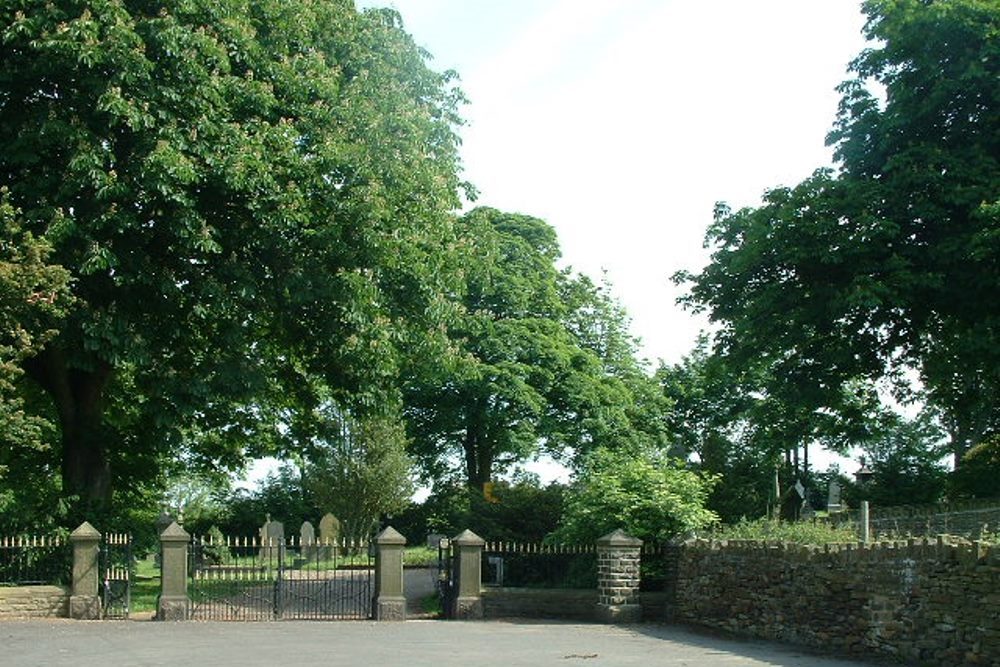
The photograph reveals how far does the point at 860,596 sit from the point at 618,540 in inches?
261

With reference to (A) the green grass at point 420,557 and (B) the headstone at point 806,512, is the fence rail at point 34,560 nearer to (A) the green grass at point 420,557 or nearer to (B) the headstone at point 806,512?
(B) the headstone at point 806,512

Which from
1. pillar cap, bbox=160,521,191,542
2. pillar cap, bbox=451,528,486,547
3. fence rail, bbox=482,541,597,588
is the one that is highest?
pillar cap, bbox=160,521,191,542

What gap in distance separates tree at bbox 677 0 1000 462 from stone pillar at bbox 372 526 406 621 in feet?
33.7

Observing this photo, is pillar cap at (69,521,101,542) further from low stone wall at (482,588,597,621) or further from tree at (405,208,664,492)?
tree at (405,208,664,492)

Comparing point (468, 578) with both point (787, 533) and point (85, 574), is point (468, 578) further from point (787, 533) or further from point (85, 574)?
point (85, 574)

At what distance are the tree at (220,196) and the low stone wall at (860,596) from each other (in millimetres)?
8115

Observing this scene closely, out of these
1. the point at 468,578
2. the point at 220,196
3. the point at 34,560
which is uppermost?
the point at 220,196

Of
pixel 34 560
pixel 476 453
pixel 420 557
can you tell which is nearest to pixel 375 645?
pixel 34 560

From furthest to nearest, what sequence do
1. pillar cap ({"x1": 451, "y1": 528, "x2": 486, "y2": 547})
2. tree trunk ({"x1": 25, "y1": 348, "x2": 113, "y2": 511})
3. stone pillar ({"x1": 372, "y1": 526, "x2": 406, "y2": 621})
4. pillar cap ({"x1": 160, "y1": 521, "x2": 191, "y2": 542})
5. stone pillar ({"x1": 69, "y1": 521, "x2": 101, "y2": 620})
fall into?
tree trunk ({"x1": 25, "y1": 348, "x2": 113, "y2": 511}), pillar cap ({"x1": 451, "y1": 528, "x2": 486, "y2": 547}), stone pillar ({"x1": 372, "y1": 526, "x2": 406, "y2": 621}), pillar cap ({"x1": 160, "y1": 521, "x2": 191, "y2": 542}), stone pillar ({"x1": 69, "y1": 521, "x2": 101, "y2": 620})

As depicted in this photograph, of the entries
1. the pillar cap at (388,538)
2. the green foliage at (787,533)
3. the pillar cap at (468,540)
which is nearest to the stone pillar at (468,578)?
the pillar cap at (468,540)

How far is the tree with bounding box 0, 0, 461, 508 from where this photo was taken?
2002cm

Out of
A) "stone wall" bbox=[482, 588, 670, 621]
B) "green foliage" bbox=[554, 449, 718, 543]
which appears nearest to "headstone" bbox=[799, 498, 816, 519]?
"green foliage" bbox=[554, 449, 718, 543]

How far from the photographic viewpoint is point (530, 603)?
73.8 feet

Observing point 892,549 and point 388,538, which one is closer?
point 892,549
